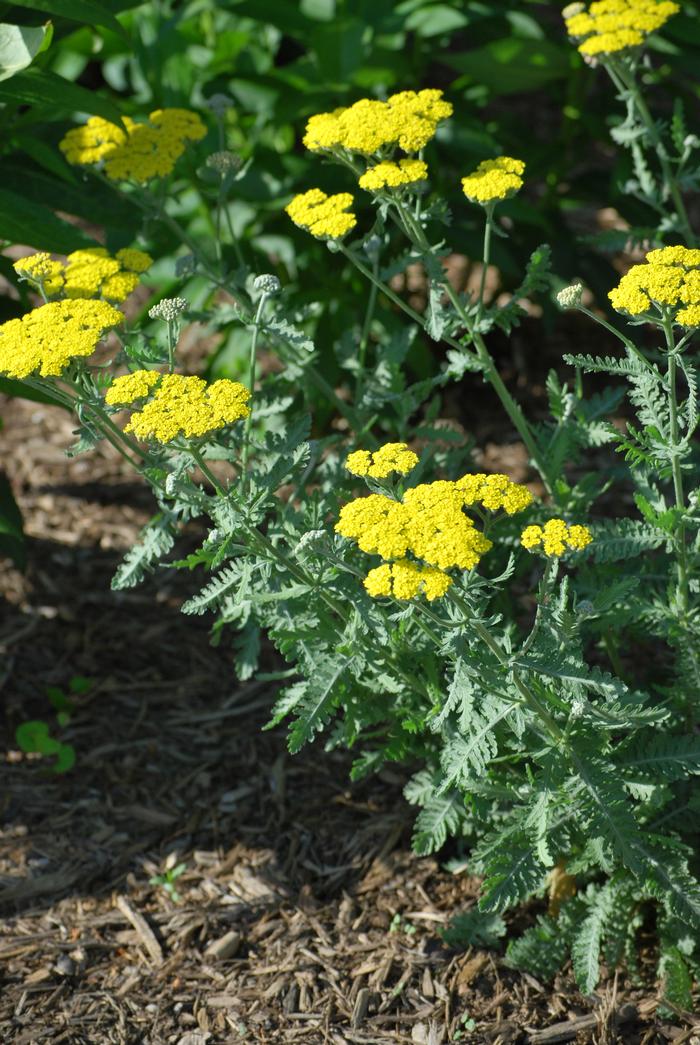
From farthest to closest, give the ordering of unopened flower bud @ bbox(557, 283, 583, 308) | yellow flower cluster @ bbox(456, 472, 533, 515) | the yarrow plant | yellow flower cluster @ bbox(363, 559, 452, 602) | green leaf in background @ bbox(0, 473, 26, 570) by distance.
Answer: green leaf in background @ bbox(0, 473, 26, 570) → unopened flower bud @ bbox(557, 283, 583, 308) → the yarrow plant → yellow flower cluster @ bbox(456, 472, 533, 515) → yellow flower cluster @ bbox(363, 559, 452, 602)

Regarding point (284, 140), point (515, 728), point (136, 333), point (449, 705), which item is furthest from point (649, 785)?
point (284, 140)

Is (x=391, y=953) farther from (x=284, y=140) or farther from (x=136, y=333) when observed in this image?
(x=284, y=140)

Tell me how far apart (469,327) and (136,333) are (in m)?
0.80

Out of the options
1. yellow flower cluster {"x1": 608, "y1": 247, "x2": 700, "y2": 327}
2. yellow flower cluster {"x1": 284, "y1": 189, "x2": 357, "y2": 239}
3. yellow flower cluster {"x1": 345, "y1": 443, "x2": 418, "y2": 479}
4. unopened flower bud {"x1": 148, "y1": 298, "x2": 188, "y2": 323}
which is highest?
yellow flower cluster {"x1": 284, "y1": 189, "x2": 357, "y2": 239}

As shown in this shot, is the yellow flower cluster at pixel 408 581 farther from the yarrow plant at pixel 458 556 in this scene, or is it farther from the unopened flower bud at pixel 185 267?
the unopened flower bud at pixel 185 267

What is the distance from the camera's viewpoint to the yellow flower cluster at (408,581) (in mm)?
1997

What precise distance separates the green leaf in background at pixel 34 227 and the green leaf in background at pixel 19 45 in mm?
326

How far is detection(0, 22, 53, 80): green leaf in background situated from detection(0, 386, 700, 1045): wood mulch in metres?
1.90

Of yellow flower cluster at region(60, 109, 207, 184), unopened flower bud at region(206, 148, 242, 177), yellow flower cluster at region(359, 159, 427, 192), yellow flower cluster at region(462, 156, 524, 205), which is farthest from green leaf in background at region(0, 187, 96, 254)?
yellow flower cluster at region(462, 156, 524, 205)

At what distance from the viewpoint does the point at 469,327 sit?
2717 millimetres

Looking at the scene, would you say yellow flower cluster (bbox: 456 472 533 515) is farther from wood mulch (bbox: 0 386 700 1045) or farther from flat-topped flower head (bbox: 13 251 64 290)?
wood mulch (bbox: 0 386 700 1045)

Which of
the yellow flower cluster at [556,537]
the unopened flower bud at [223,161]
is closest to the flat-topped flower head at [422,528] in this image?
the yellow flower cluster at [556,537]

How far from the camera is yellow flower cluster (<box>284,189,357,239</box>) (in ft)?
8.39

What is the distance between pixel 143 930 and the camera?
310 centimetres
